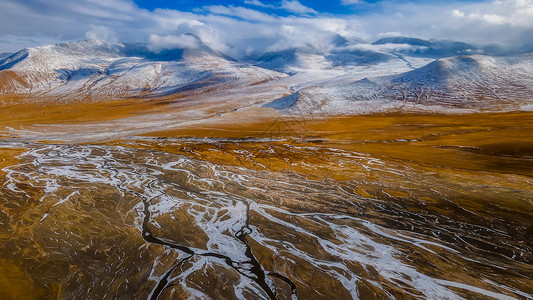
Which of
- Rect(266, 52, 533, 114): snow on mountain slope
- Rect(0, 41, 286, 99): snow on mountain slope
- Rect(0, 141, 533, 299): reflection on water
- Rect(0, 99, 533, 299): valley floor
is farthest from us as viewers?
Rect(0, 41, 286, 99): snow on mountain slope

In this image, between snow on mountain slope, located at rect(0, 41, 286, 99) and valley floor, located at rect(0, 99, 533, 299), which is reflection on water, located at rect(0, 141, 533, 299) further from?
snow on mountain slope, located at rect(0, 41, 286, 99)

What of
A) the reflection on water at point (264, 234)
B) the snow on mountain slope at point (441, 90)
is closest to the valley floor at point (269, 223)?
the reflection on water at point (264, 234)

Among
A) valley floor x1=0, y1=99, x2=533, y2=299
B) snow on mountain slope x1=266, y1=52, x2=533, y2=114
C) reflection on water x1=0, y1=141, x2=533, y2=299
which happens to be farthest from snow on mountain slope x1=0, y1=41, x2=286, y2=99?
reflection on water x1=0, y1=141, x2=533, y2=299

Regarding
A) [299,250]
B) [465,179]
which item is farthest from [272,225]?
[465,179]

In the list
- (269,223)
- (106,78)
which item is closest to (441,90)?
(269,223)

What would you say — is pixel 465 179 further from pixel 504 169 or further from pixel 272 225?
pixel 272 225

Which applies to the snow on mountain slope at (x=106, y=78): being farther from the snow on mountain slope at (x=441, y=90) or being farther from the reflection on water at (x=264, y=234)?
the reflection on water at (x=264, y=234)
